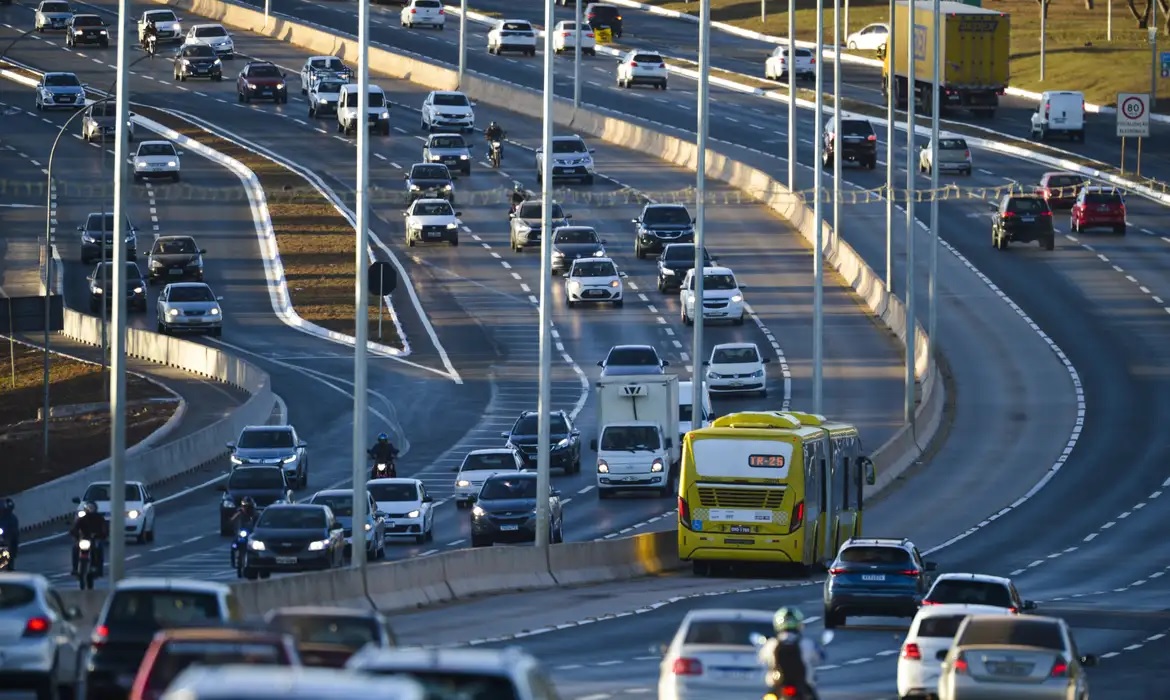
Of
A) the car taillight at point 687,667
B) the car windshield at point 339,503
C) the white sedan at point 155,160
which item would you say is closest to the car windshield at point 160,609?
the car taillight at point 687,667

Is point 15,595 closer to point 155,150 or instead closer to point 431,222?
point 431,222

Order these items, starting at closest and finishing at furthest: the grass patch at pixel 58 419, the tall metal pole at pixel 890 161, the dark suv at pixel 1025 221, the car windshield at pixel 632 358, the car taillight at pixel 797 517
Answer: the car taillight at pixel 797 517, the grass patch at pixel 58 419, the car windshield at pixel 632 358, the tall metal pole at pixel 890 161, the dark suv at pixel 1025 221

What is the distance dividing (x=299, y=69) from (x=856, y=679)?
89.1 m

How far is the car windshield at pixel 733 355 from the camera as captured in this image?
6556cm

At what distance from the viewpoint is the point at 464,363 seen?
70562 mm

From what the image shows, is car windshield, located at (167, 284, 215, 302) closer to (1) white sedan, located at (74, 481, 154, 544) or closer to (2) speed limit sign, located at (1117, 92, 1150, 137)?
(1) white sedan, located at (74, 481, 154, 544)

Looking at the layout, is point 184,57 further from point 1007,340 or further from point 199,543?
point 199,543

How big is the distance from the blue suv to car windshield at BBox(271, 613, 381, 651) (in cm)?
1582

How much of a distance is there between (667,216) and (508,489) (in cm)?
3491

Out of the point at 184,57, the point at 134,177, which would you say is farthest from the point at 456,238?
the point at 184,57

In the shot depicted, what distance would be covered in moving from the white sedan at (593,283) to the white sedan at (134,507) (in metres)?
28.9

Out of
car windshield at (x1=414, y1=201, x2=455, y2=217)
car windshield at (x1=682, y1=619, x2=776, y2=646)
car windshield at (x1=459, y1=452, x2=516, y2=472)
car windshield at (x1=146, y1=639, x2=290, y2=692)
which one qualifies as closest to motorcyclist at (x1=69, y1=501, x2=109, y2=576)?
car windshield at (x1=459, y1=452, x2=516, y2=472)

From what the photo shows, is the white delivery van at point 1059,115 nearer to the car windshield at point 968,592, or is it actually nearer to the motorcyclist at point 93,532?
the motorcyclist at point 93,532

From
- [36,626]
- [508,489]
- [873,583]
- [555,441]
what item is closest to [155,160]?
[555,441]
